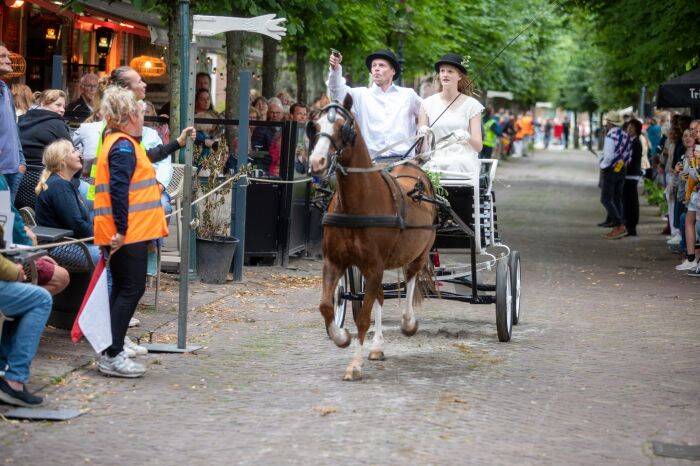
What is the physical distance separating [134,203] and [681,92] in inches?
497

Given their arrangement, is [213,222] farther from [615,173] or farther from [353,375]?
[615,173]

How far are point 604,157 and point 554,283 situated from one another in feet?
28.1

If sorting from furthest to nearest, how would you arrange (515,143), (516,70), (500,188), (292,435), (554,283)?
(515,143) → (516,70) → (500,188) → (554,283) → (292,435)

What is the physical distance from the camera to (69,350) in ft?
30.3

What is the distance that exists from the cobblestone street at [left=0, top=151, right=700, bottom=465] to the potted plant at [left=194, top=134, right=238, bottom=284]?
38cm

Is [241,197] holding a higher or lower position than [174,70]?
lower

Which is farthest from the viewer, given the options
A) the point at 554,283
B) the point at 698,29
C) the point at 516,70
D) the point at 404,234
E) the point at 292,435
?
the point at 516,70

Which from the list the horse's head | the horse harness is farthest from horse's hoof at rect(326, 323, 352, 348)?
the horse's head

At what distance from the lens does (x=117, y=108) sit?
8461 mm

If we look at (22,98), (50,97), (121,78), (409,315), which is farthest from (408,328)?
(22,98)

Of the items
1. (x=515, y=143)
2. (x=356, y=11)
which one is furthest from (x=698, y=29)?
(x=515, y=143)

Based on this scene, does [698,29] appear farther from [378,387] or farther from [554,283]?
[378,387]

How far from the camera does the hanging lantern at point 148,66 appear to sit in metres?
23.0

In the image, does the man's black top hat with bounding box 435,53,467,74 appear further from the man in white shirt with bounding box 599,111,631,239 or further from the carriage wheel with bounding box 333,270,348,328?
the man in white shirt with bounding box 599,111,631,239
